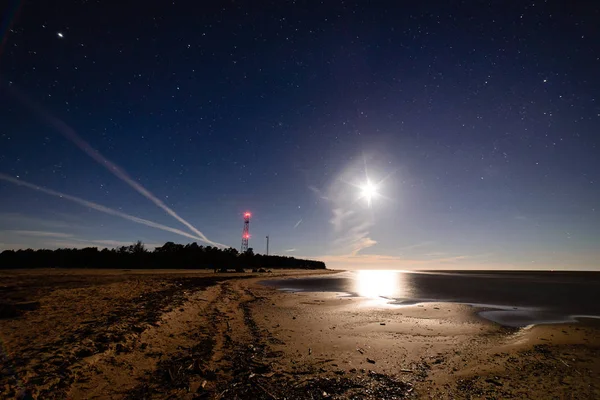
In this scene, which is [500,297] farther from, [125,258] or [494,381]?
[125,258]

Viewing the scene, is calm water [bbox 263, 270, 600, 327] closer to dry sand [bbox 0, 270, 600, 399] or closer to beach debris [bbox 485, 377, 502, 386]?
dry sand [bbox 0, 270, 600, 399]

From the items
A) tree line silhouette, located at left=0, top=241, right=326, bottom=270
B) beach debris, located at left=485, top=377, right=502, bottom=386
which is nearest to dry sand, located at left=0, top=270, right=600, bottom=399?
beach debris, located at left=485, top=377, right=502, bottom=386

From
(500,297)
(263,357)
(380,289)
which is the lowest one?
(380,289)

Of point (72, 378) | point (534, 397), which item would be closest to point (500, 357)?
point (534, 397)

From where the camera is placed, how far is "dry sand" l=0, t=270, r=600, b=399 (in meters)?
6.74

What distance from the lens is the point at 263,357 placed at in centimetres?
907

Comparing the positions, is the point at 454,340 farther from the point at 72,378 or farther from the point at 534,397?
the point at 72,378

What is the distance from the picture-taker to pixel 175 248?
99938mm

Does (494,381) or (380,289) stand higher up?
(494,381)

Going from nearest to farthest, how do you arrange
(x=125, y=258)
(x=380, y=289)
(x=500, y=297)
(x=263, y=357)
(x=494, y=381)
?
1. (x=494, y=381)
2. (x=263, y=357)
3. (x=500, y=297)
4. (x=380, y=289)
5. (x=125, y=258)

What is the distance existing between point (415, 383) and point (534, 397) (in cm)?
291

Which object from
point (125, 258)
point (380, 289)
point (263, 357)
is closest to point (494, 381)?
Result: point (263, 357)

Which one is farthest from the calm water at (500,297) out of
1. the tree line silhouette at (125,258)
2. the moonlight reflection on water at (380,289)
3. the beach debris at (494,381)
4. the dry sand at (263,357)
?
the tree line silhouette at (125,258)

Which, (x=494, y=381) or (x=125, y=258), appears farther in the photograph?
(x=125, y=258)
